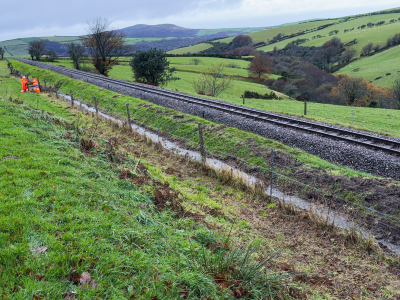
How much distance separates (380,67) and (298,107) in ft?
180

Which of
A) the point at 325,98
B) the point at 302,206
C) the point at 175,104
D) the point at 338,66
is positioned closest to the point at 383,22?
the point at 338,66

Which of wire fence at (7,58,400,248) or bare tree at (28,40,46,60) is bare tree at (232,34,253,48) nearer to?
bare tree at (28,40,46,60)

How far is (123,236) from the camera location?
470 centimetres

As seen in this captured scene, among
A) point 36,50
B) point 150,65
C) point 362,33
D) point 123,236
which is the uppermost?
point 36,50

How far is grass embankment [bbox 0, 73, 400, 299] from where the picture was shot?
366cm

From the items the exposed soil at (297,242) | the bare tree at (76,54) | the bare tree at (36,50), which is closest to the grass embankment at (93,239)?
the exposed soil at (297,242)

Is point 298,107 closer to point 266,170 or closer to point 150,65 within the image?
point 150,65

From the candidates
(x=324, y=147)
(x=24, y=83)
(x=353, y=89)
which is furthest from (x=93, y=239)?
(x=353, y=89)

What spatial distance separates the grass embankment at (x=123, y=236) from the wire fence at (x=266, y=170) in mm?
1264

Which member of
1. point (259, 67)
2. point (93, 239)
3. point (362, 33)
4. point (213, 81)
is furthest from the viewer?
point (362, 33)

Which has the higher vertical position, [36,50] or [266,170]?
[36,50]

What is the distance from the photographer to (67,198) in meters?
5.48

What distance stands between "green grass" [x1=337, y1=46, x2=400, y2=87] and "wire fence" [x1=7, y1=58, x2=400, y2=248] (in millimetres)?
61158

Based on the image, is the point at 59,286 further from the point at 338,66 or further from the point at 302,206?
the point at 338,66
